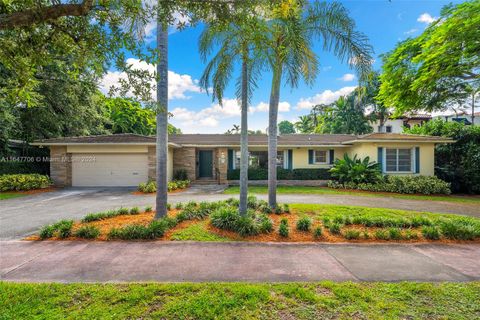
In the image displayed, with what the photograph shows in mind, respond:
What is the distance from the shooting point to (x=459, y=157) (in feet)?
47.7

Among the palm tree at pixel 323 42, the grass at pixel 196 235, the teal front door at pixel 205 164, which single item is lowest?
the grass at pixel 196 235

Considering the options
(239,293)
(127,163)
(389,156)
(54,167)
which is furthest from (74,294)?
(389,156)

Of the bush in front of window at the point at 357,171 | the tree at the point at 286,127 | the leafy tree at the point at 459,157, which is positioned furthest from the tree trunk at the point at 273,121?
the tree at the point at 286,127

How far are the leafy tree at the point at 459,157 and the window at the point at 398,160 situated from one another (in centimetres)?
197

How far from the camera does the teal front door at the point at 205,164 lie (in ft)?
58.0

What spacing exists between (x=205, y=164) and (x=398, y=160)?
13.7 meters

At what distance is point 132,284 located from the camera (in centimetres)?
327

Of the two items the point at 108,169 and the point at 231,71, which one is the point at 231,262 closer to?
the point at 231,71

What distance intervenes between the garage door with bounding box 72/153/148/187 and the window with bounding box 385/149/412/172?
636 inches

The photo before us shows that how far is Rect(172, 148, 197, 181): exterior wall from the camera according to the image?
16422 mm

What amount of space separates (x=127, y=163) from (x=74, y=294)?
13060 millimetres

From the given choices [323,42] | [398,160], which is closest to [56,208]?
[323,42]

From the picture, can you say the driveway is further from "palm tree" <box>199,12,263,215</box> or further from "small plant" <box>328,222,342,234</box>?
"palm tree" <box>199,12,263,215</box>

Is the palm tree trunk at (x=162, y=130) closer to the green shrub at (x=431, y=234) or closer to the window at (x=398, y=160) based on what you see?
the green shrub at (x=431, y=234)
